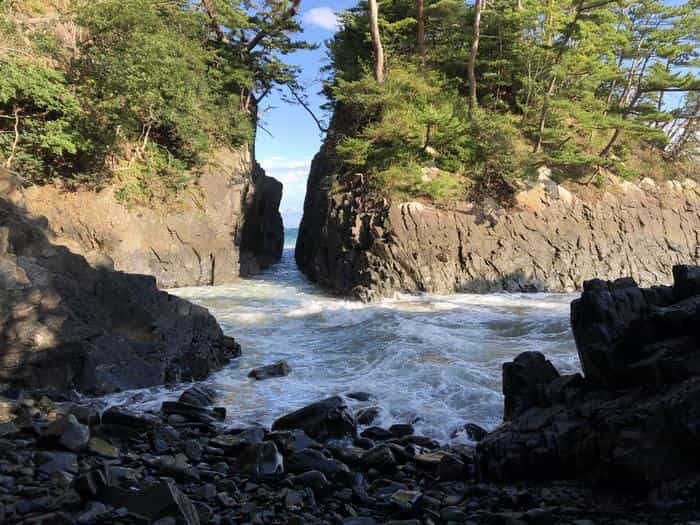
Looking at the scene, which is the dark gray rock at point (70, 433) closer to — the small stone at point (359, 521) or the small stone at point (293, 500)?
the small stone at point (293, 500)

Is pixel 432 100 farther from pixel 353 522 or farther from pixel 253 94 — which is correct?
pixel 353 522

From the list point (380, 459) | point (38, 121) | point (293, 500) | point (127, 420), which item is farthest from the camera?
point (38, 121)

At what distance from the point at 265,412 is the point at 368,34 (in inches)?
786

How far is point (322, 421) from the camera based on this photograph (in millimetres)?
5590

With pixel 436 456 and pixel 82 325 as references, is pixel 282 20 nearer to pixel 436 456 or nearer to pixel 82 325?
pixel 82 325

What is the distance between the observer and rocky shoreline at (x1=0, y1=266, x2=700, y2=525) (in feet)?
11.4

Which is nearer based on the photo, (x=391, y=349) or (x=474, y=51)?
(x=391, y=349)

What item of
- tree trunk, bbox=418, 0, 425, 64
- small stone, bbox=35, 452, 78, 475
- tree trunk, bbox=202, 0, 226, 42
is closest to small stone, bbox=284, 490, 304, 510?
small stone, bbox=35, 452, 78, 475

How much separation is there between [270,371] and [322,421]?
2511 mm

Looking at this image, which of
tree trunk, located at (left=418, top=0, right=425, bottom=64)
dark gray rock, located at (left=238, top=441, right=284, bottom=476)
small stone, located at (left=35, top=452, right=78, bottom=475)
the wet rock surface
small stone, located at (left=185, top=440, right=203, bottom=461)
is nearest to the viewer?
the wet rock surface

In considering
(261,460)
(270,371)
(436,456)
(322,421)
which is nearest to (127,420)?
(261,460)

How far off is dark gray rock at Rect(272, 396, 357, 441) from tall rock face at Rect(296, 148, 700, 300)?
10.0 meters

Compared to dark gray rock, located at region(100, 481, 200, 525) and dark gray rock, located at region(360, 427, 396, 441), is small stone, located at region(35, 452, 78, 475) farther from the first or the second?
dark gray rock, located at region(360, 427, 396, 441)

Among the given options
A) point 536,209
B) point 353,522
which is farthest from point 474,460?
point 536,209
